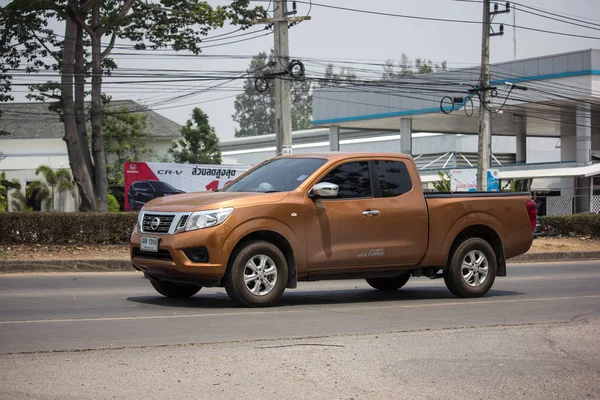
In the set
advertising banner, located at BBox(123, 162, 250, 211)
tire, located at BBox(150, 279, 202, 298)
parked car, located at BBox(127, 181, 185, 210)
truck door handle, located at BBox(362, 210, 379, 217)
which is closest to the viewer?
truck door handle, located at BBox(362, 210, 379, 217)

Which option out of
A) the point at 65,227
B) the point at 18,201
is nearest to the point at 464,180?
the point at 65,227

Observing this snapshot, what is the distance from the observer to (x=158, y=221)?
10.0 m

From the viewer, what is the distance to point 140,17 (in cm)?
2967

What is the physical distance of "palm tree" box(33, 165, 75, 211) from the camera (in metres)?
44.8

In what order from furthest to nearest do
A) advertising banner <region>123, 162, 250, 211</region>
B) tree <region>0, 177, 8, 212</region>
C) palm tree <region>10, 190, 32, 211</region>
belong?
palm tree <region>10, 190, 32, 211</region>, tree <region>0, 177, 8, 212</region>, advertising banner <region>123, 162, 250, 211</region>

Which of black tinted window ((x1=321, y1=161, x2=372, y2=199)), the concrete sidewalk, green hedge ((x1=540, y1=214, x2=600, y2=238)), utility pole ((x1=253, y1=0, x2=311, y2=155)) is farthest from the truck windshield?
green hedge ((x1=540, y1=214, x2=600, y2=238))

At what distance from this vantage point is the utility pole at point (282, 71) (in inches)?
983

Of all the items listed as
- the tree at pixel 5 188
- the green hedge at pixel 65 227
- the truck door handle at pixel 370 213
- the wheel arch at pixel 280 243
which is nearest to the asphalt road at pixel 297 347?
the wheel arch at pixel 280 243

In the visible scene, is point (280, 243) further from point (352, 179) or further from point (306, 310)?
point (352, 179)

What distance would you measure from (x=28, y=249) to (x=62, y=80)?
1150 cm

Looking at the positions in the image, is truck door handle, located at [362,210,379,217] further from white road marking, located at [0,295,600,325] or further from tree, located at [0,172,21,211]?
tree, located at [0,172,21,211]

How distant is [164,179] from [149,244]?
15.3 m

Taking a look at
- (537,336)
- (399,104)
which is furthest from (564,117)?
(537,336)

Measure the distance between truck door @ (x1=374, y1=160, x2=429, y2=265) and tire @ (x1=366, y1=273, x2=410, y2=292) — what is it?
1443mm
